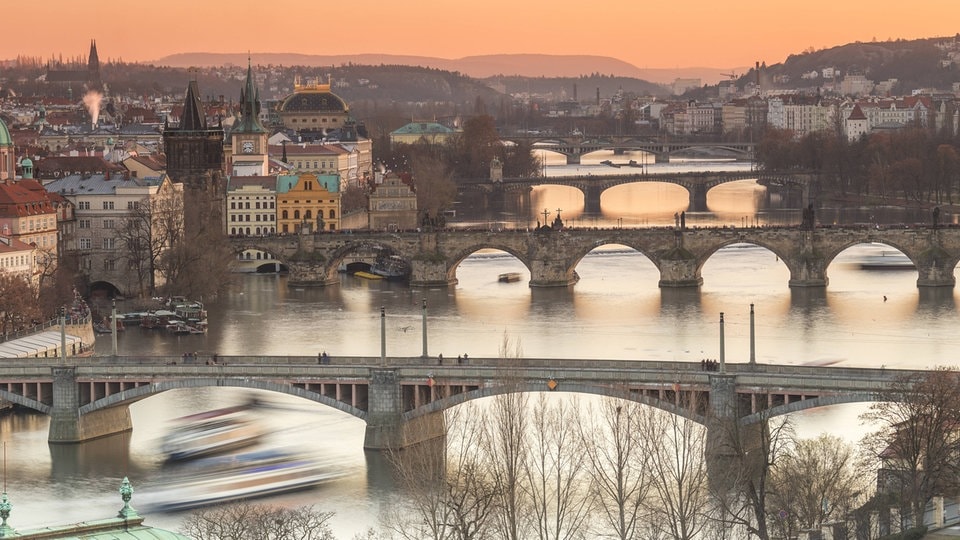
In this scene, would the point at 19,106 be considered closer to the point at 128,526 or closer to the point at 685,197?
the point at 685,197

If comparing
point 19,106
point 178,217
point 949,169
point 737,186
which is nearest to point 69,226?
point 178,217

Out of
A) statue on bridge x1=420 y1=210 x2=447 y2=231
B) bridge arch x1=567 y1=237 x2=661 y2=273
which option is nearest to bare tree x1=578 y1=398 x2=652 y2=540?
bridge arch x1=567 y1=237 x2=661 y2=273

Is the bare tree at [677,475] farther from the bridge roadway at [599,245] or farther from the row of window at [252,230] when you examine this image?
the row of window at [252,230]

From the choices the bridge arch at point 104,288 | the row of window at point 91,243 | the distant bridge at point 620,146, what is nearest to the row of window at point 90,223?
the row of window at point 91,243

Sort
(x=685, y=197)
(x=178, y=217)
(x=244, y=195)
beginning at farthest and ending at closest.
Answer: (x=685, y=197), (x=244, y=195), (x=178, y=217)

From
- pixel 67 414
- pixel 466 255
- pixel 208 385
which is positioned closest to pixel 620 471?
pixel 208 385

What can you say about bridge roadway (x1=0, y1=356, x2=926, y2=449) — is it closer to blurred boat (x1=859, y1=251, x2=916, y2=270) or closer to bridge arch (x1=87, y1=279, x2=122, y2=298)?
bridge arch (x1=87, y1=279, x2=122, y2=298)
